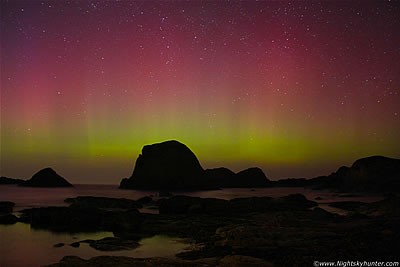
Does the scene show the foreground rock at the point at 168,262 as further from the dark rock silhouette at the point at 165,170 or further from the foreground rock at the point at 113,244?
the dark rock silhouette at the point at 165,170

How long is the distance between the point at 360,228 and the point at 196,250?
12766 mm

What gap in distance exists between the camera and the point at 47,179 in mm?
176250

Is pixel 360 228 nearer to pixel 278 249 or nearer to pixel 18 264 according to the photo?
pixel 278 249

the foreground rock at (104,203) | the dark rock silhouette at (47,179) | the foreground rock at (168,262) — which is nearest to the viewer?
the foreground rock at (168,262)

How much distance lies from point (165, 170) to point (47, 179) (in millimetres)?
64434

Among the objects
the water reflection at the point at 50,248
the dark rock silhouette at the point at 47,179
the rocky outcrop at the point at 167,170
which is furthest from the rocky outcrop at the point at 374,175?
the dark rock silhouette at the point at 47,179

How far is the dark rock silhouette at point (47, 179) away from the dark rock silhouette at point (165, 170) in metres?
40.3

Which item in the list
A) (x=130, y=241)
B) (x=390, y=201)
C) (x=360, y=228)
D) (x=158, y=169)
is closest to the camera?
(x=130, y=241)

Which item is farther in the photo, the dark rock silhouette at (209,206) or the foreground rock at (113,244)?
the dark rock silhouette at (209,206)

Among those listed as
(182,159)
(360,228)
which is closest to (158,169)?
(182,159)

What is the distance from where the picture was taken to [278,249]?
1862 cm

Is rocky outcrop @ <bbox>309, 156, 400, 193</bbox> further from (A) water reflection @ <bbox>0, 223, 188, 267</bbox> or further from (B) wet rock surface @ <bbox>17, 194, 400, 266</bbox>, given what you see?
(A) water reflection @ <bbox>0, 223, 188, 267</bbox>

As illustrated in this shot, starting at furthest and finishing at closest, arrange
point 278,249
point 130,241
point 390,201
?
point 390,201 < point 130,241 < point 278,249

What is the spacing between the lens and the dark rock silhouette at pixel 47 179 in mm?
176750
